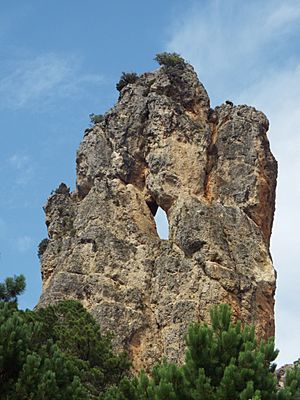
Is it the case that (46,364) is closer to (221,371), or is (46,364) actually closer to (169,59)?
(221,371)

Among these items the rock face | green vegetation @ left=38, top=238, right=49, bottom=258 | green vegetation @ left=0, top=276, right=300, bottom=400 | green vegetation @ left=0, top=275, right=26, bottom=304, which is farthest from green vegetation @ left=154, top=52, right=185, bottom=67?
green vegetation @ left=0, top=276, right=300, bottom=400

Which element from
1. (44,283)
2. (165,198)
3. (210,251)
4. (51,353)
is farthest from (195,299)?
(51,353)

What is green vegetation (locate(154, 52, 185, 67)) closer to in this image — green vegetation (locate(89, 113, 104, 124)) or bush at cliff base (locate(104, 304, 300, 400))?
green vegetation (locate(89, 113, 104, 124))

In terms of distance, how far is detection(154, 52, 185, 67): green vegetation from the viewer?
48987 millimetres

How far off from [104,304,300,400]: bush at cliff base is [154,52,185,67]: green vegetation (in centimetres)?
2581

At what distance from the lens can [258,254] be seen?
4178 cm

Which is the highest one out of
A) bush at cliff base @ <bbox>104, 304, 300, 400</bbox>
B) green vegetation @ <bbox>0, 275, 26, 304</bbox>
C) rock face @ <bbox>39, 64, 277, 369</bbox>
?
rock face @ <bbox>39, 64, 277, 369</bbox>

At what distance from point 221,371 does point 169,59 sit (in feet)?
91.2

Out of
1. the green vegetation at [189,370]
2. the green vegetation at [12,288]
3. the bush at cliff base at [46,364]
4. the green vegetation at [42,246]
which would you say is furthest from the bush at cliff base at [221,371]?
the green vegetation at [42,246]

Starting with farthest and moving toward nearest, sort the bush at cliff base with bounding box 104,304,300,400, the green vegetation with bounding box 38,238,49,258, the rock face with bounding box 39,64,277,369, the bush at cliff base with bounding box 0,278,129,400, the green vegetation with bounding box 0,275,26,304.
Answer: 1. the green vegetation with bounding box 38,238,49,258
2. the rock face with bounding box 39,64,277,369
3. the green vegetation with bounding box 0,275,26,304
4. the bush at cliff base with bounding box 0,278,129,400
5. the bush at cliff base with bounding box 104,304,300,400

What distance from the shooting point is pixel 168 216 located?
43.5 metres

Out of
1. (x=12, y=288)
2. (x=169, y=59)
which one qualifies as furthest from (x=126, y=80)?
(x=12, y=288)

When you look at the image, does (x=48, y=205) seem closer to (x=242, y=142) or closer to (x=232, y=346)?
(x=242, y=142)

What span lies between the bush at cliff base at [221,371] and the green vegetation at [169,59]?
84.7 ft
